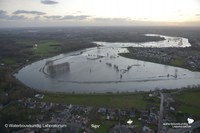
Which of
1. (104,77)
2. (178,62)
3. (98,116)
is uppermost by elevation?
(178,62)

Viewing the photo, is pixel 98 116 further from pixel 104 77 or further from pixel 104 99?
pixel 104 77

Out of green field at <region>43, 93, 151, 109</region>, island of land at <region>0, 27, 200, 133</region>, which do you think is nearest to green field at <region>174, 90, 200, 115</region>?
island of land at <region>0, 27, 200, 133</region>

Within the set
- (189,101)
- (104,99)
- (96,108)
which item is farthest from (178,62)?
(96,108)

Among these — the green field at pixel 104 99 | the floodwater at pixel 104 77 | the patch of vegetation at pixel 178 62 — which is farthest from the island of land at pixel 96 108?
the patch of vegetation at pixel 178 62

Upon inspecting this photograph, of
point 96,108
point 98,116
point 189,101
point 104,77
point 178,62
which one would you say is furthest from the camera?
point 178,62

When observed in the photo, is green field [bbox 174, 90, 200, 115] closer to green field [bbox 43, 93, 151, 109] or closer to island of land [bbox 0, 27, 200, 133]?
island of land [bbox 0, 27, 200, 133]

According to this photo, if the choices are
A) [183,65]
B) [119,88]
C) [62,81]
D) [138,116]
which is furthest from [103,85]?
[183,65]

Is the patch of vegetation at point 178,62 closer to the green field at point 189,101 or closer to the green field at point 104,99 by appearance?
the green field at point 189,101
